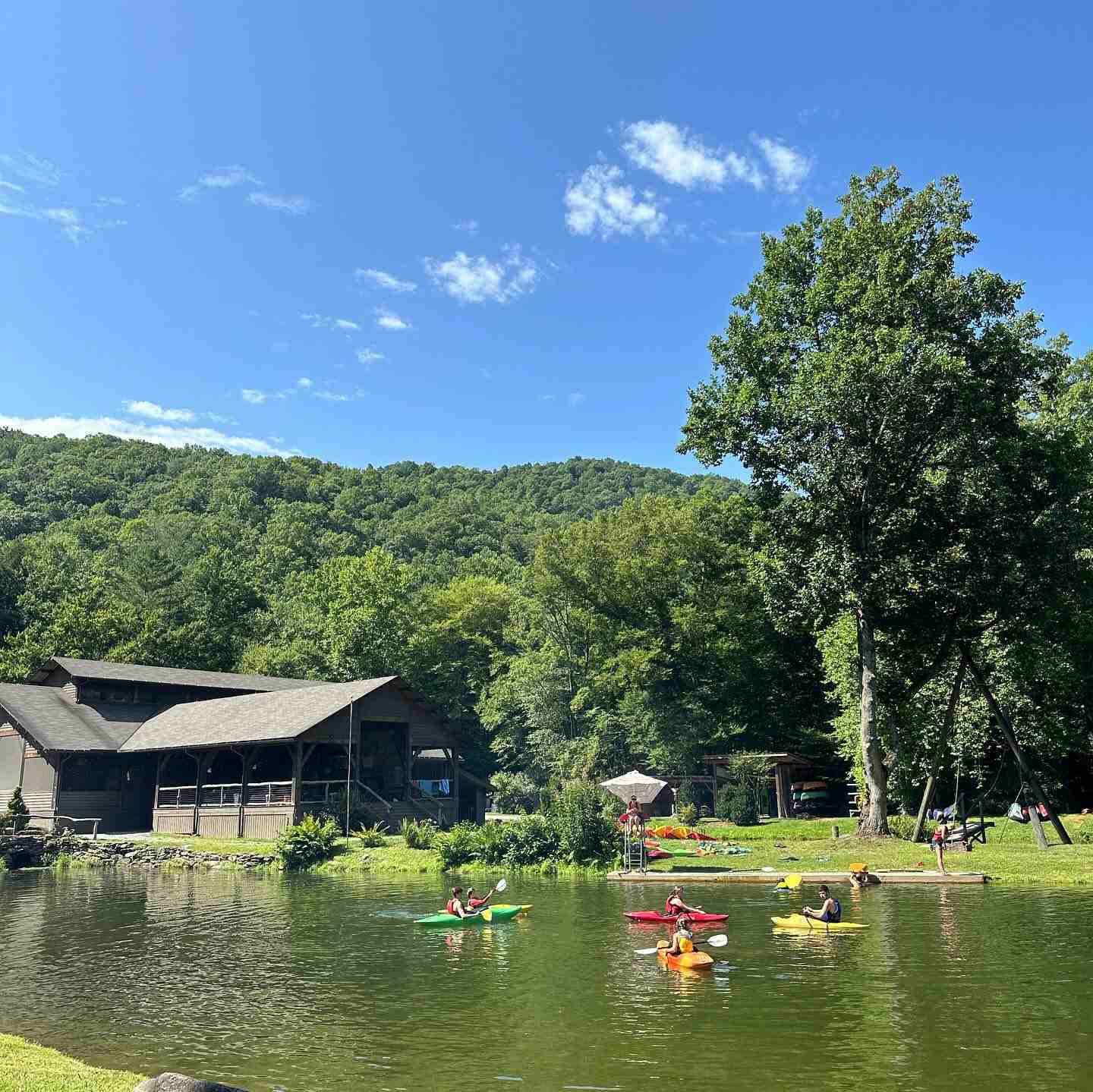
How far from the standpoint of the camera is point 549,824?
3569cm

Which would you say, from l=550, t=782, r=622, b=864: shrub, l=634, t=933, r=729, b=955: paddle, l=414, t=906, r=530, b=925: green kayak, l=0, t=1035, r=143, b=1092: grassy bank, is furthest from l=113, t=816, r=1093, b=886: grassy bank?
l=0, t=1035, r=143, b=1092: grassy bank

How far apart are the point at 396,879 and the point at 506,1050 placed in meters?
22.7

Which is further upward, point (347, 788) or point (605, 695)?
point (605, 695)

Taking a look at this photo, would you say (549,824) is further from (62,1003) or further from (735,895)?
(62,1003)

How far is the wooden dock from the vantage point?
92.2 ft

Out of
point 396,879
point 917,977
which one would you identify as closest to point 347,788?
point 396,879

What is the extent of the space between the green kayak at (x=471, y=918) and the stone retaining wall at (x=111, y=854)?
17.8 m

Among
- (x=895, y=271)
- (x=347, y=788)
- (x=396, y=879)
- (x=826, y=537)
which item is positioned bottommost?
(x=396, y=879)

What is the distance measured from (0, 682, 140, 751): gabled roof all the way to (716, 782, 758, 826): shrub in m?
31.4

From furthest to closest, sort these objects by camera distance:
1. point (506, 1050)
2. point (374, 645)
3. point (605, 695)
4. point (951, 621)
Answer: point (374, 645)
point (605, 695)
point (951, 621)
point (506, 1050)

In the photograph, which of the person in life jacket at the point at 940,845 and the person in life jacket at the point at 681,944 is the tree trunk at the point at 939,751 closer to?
the person in life jacket at the point at 940,845

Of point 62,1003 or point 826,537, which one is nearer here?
point 62,1003

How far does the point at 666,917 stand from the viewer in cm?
2280

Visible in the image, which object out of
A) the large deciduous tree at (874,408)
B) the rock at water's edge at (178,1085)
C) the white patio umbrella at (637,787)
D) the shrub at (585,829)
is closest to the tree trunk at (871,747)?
the large deciduous tree at (874,408)
